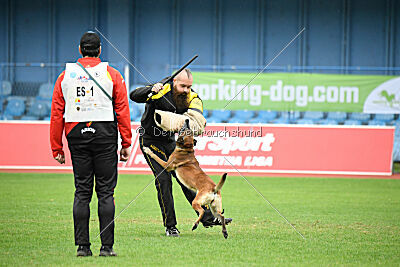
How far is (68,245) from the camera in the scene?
21.5 ft

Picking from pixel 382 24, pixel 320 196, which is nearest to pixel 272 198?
pixel 320 196

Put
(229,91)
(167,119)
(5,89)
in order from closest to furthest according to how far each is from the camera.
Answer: (167,119) → (229,91) → (5,89)

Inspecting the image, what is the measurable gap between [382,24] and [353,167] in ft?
29.7

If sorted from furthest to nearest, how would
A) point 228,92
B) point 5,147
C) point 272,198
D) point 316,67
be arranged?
1. point 316,67
2. point 228,92
3. point 5,147
4. point 272,198

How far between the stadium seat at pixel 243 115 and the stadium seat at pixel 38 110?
225 inches

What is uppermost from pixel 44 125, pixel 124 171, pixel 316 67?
pixel 316 67

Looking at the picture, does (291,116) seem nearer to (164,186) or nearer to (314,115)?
(314,115)

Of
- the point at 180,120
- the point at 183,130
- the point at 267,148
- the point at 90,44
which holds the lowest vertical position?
the point at 267,148

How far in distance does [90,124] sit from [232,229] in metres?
2.87

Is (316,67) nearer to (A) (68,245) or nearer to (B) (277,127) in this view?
(B) (277,127)

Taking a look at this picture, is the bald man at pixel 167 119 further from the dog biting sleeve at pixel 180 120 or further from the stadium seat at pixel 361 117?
the stadium seat at pixel 361 117

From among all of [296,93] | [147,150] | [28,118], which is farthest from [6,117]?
[147,150]

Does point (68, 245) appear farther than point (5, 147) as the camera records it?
No

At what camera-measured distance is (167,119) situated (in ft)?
23.0
